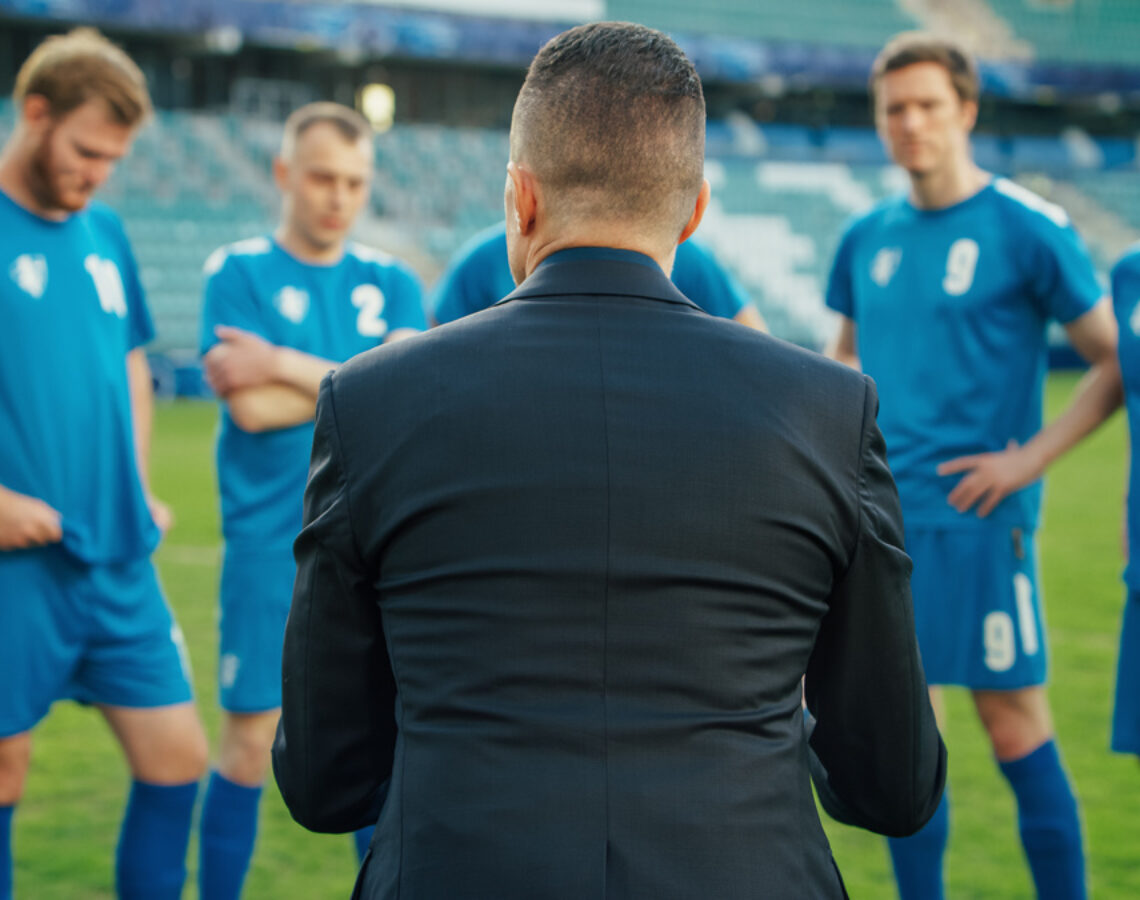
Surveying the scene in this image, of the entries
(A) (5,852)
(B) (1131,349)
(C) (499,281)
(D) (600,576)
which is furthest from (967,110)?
(A) (5,852)

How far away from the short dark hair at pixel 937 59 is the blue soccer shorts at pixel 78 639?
2136 millimetres

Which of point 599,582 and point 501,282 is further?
point 501,282

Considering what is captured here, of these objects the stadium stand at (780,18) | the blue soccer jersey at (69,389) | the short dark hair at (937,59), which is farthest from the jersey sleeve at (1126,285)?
the stadium stand at (780,18)

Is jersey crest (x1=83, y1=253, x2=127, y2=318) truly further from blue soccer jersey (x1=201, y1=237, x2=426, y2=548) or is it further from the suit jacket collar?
the suit jacket collar

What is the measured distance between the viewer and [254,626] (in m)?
2.99

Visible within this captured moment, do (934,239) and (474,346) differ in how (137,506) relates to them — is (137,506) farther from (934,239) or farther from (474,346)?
(934,239)

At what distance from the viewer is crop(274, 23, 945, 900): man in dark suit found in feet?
3.67

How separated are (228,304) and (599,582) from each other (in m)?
2.18


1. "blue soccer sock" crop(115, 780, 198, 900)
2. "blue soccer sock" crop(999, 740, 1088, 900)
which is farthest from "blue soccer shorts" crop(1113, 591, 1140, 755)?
"blue soccer sock" crop(115, 780, 198, 900)

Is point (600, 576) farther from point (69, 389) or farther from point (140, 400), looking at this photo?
point (140, 400)

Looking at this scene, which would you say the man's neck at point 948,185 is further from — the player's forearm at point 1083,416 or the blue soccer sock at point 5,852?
the blue soccer sock at point 5,852

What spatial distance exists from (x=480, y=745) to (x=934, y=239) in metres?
2.27

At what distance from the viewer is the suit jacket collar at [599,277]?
4.05 ft

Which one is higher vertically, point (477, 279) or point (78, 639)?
point (477, 279)
